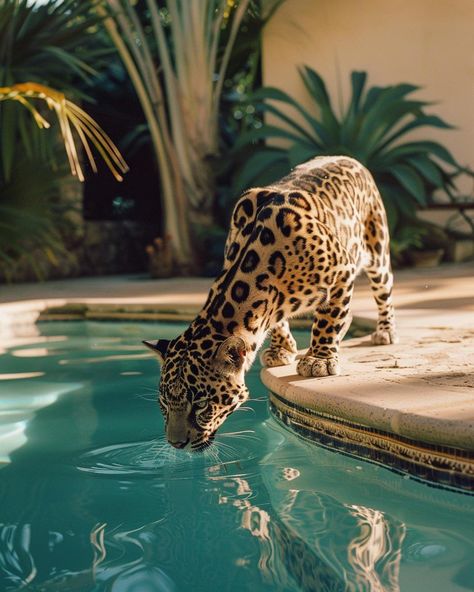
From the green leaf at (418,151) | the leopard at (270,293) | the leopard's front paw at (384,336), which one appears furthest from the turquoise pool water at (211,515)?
the green leaf at (418,151)

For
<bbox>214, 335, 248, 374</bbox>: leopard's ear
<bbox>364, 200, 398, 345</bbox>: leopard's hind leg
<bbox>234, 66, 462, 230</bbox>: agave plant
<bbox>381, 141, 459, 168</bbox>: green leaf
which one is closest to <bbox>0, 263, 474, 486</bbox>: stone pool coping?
<bbox>364, 200, 398, 345</bbox>: leopard's hind leg

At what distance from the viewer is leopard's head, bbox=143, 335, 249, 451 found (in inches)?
133

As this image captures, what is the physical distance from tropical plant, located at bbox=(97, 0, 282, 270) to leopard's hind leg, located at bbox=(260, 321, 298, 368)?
6.80 metres

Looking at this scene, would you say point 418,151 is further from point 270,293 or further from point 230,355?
point 230,355

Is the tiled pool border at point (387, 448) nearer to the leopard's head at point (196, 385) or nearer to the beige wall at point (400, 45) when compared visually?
the leopard's head at point (196, 385)

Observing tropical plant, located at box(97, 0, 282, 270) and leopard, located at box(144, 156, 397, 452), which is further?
tropical plant, located at box(97, 0, 282, 270)

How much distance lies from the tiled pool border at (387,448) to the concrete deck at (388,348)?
0.12 ft

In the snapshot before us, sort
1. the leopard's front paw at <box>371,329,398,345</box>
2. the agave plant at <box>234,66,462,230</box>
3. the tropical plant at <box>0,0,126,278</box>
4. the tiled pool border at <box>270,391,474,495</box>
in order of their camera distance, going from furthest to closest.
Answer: the agave plant at <box>234,66,462,230</box>, the tropical plant at <box>0,0,126,278</box>, the leopard's front paw at <box>371,329,398,345</box>, the tiled pool border at <box>270,391,474,495</box>

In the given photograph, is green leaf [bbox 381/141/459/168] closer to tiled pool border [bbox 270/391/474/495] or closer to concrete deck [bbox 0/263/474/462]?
concrete deck [bbox 0/263/474/462]

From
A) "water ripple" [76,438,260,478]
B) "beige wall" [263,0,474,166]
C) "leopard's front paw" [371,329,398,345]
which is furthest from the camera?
"beige wall" [263,0,474,166]

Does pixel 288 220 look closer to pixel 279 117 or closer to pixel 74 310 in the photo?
pixel 74 310

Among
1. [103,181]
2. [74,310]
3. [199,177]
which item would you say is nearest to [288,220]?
[74,310]

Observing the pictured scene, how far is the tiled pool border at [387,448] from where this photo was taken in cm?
312

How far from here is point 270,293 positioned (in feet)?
12.6
